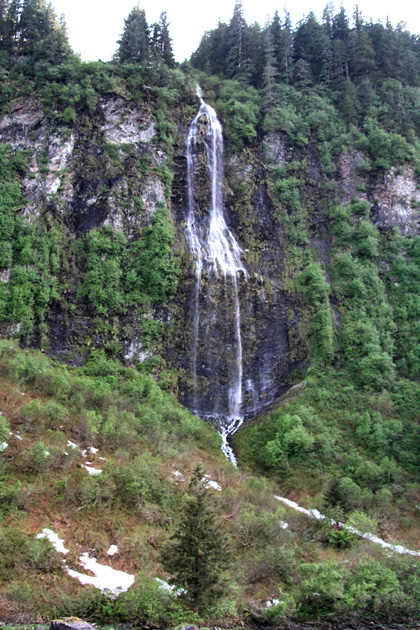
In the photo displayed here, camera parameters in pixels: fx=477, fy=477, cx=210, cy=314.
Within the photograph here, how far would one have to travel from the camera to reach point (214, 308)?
27.9 metres

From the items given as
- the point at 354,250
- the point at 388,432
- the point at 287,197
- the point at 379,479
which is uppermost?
the point at 287,197

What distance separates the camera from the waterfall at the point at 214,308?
26.5 meters

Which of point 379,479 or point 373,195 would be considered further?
point 373,195

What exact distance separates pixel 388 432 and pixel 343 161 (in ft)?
69.4

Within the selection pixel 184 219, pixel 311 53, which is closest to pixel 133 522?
pixel 184 219

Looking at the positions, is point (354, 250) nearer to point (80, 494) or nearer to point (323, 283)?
point (323, 283)

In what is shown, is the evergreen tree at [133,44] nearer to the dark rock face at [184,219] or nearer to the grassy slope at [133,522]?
the dark rock face at [184,219]

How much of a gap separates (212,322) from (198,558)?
1791 centimetres

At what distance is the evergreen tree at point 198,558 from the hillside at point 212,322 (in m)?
0.11

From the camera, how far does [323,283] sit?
95.9ft

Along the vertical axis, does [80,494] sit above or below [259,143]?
below

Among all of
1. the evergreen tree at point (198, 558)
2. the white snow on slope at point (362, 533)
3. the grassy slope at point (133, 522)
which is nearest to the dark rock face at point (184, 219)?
the grassy slope at point (133, 522)

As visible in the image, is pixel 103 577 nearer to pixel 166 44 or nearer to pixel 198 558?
pixel 198 558

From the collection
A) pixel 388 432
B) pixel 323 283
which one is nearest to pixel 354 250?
pixel 323 283
